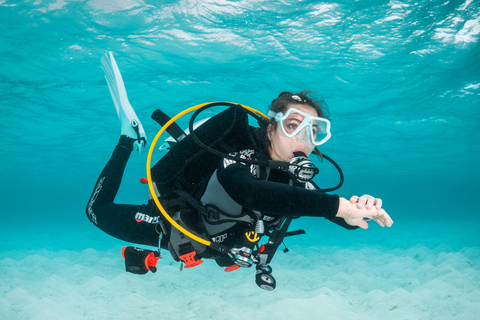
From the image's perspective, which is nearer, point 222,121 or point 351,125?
point 222,121

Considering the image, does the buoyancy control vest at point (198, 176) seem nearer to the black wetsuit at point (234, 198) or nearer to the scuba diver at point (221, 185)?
the scuba diver at point (221, 185)

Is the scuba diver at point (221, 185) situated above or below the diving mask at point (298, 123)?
below

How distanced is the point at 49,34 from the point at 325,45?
1020 cm

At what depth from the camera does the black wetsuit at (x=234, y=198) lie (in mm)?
2170

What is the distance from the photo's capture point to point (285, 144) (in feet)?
11.4

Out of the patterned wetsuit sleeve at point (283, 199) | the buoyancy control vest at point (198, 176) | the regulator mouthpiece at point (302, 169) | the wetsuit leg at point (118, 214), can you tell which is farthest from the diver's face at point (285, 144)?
the wetsuit leg at point (118, 214)

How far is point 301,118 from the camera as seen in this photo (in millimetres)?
3545

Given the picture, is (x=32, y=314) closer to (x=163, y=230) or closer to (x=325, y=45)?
(x=163, y=230)

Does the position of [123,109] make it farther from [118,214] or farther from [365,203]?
[365,203]

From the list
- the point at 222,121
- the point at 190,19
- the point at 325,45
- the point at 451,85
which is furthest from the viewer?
the point at 451,85

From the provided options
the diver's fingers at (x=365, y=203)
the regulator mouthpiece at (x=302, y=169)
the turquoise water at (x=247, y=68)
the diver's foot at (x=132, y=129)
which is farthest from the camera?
the turquoise water at (x=247, y=68)

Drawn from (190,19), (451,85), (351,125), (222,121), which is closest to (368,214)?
(222,121)

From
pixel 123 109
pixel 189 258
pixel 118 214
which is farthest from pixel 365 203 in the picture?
pixel 123 109

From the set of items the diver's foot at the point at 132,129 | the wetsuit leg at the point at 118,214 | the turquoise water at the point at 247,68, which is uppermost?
the turquoise water at the point at 247,68
